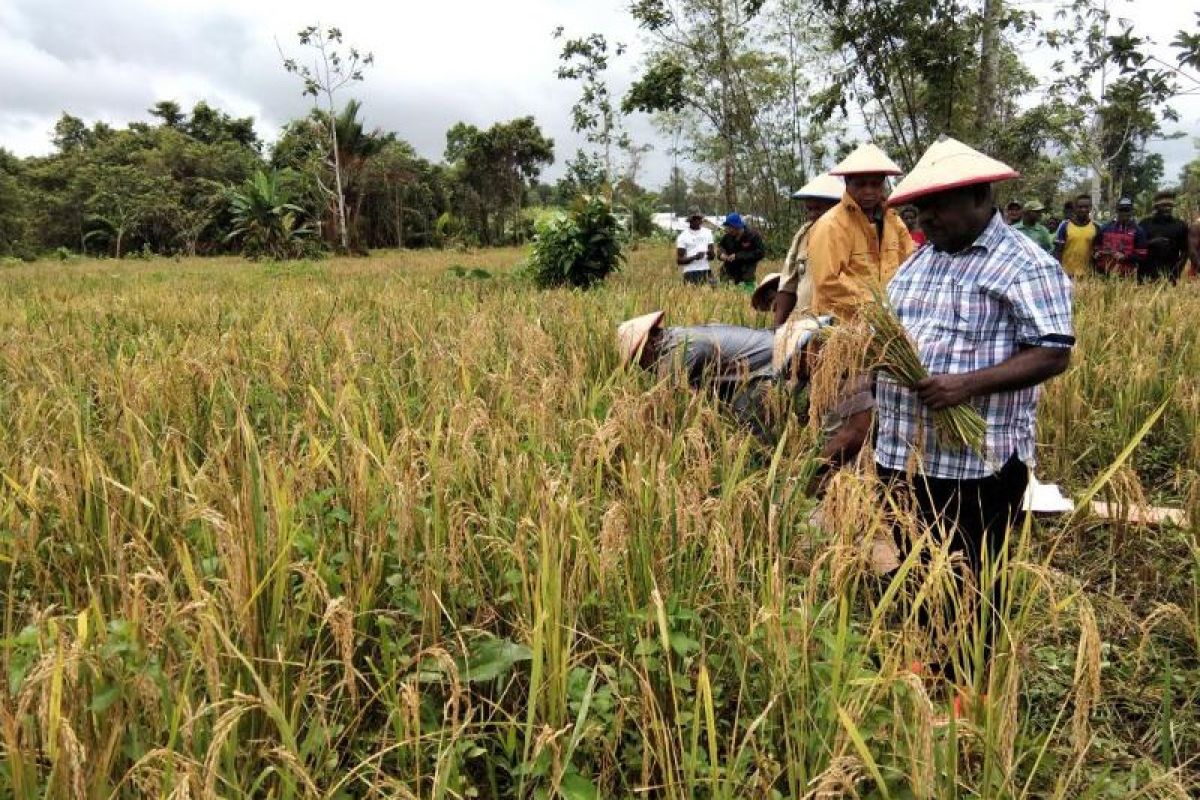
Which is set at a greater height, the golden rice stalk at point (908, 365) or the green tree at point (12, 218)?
the green tree at point (12, 218)

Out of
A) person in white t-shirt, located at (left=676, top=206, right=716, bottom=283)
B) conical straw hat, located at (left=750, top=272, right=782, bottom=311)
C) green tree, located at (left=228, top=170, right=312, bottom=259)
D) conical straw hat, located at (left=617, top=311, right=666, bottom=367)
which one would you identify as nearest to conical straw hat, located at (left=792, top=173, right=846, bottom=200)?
conical straw hat, located at (left=750, top=272, right=782, bottom=311)

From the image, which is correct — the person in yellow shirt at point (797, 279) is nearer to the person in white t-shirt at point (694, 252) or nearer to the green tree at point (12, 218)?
the person in white t-shirt at point (694, 252)

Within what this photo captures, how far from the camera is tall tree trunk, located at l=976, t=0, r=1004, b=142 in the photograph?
7.44 metres

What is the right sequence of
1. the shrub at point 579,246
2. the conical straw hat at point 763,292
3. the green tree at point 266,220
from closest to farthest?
1. the conical straw hat at point 763,292
2. the shrub at point 579,246
3. the green tree at point 266,220

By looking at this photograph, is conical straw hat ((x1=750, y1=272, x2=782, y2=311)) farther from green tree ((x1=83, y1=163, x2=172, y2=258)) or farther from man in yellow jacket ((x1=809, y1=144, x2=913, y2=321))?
green tree ((x1=83, y1=163, x2=172, y2=258))

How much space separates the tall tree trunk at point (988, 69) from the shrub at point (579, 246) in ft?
12.8

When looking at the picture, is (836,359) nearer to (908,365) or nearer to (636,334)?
(908,365)

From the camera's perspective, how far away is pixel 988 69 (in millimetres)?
7582

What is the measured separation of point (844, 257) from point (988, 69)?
605 centimetres

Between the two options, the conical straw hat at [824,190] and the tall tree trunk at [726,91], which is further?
the tall tree trunk at [726,91]

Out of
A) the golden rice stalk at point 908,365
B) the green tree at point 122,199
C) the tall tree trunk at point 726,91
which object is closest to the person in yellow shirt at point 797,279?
the golden rice stalk at point 908,365

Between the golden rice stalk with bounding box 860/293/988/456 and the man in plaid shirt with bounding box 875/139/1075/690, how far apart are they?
33mm

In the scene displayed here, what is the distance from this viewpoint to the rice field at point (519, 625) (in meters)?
1.16

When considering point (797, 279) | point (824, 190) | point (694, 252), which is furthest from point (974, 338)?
point (694, 252)
